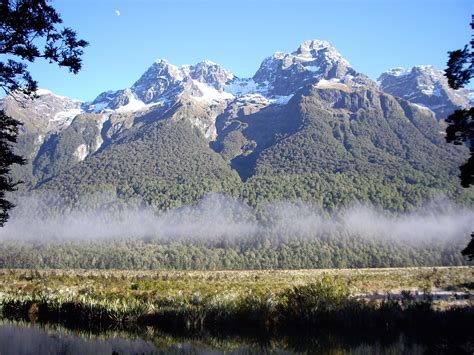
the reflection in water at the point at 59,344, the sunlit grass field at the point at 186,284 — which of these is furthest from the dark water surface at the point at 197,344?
the sunlit grass field at the point at 186,284

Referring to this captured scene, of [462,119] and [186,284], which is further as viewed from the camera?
[186,284]

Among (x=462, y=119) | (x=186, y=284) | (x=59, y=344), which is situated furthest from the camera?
(x=186, y=284)

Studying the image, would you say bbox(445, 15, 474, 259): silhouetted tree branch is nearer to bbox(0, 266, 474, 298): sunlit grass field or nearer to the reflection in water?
bbox(0, 266, 474, 298): sunlit grass field

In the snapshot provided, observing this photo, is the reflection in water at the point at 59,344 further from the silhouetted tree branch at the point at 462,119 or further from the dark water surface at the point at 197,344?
the silhouetted tree branch at the point at 462,119

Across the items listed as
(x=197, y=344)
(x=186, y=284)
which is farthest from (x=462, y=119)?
(x=186, y=284)

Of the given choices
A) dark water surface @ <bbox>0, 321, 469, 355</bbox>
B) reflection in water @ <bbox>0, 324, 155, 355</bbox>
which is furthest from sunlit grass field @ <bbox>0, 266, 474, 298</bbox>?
reflection in water @ <bbox>0, 324, 155, 355</bbox>

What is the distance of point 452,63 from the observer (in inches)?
778

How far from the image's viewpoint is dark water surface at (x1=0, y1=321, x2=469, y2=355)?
13273 millimetres

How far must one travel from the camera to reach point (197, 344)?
1466 cm

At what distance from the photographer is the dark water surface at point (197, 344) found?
13273 millimetres

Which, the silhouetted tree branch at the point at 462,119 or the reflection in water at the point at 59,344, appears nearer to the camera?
the reflection in water at the point at 59,344

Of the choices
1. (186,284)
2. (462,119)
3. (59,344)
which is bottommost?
(186,284)

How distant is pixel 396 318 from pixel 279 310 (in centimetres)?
430

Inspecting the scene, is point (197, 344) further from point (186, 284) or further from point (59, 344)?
point (186, 284)
